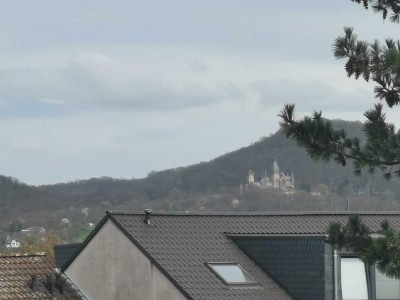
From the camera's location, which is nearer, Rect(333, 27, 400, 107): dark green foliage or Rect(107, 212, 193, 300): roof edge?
Rect(333, 27, 400, 107): dark green foliage

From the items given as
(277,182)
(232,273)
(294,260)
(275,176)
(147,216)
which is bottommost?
(232,273)

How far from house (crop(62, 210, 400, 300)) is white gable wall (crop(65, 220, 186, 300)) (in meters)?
0.02

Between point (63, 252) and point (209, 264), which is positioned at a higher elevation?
point (63, 252)

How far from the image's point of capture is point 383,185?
171 meters

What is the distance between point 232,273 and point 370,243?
11981 mm

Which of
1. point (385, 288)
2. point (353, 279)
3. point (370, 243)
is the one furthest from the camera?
point (385, 288)

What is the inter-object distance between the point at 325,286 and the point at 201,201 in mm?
162134

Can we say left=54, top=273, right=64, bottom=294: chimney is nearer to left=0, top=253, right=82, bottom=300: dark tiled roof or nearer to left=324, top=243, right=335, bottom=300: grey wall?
left=0, top=253, right=82, bottom=300: dark tiled roof

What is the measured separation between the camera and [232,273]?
3612cm

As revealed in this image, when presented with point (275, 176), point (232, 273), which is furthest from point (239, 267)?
point (275, 176)

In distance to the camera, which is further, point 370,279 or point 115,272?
point 115,272

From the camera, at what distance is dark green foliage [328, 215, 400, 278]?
2383 cm

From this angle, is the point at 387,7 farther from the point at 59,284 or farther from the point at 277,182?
the point at 277,182

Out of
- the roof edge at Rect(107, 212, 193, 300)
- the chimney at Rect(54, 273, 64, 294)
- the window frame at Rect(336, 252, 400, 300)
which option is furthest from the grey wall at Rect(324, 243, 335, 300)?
the chimney at Rect(54, 273, 64, 294)
